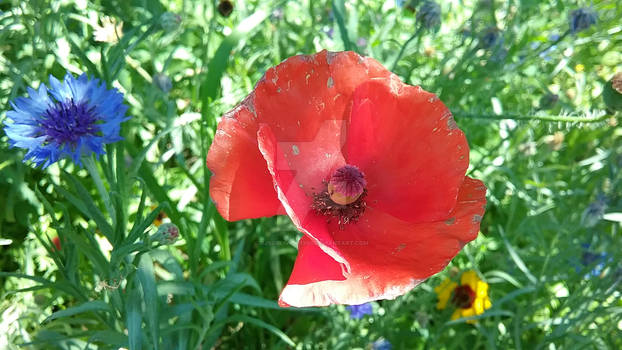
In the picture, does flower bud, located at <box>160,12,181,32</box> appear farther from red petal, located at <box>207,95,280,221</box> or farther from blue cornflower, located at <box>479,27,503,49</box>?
blue cornflower, located at <box>479,27,503,49</box>

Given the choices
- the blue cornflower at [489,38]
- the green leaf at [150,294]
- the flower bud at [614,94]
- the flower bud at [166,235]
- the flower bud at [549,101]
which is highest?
the blue cornflower at [489,38]

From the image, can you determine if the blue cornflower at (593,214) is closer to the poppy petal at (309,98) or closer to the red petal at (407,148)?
the red petal at (407,148)

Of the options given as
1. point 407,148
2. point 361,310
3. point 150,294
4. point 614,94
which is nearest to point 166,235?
point 150,294

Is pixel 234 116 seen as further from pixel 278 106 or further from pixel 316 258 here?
pixel 316 258

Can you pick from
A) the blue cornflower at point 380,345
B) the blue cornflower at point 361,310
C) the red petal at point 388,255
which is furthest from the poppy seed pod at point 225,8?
the blue cornflower at point 380,345

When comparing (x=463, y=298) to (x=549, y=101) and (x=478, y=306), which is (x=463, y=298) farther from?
(x=549, y=101)

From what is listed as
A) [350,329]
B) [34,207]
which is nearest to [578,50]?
[350,329]
